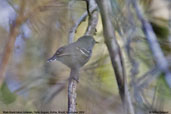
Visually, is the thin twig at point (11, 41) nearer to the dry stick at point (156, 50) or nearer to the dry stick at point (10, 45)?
the dry stick at point (10, 45)

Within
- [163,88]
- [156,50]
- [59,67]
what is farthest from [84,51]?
[163,88]

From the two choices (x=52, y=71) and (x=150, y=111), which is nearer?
(x=150, y=111)

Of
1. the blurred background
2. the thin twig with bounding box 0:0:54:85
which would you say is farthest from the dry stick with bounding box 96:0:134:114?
the thin twig with bounding box 0:0:54:85

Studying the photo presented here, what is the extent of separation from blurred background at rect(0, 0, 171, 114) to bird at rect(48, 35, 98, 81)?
0.27 ft

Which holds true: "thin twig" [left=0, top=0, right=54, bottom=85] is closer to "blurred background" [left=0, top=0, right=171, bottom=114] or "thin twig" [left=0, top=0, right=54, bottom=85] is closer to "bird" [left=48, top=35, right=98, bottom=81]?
"blurred background" [left=0, top=0, right=171, bottom=114]

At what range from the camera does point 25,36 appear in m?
2.83

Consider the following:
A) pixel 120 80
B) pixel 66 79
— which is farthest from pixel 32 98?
pixel 120 80

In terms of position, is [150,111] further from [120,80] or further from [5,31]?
[5,31]

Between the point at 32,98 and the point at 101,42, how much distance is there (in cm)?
98

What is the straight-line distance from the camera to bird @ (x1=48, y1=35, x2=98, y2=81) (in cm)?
263

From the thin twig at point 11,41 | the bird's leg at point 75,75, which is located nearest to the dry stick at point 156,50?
the bird's leg at point 75,75

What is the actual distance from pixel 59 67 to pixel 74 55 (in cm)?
46

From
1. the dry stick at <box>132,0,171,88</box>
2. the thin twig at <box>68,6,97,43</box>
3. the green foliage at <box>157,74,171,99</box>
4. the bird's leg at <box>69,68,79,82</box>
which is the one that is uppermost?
the thin twig at <box>68,6,97,43</box>

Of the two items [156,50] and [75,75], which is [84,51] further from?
[156,50]
